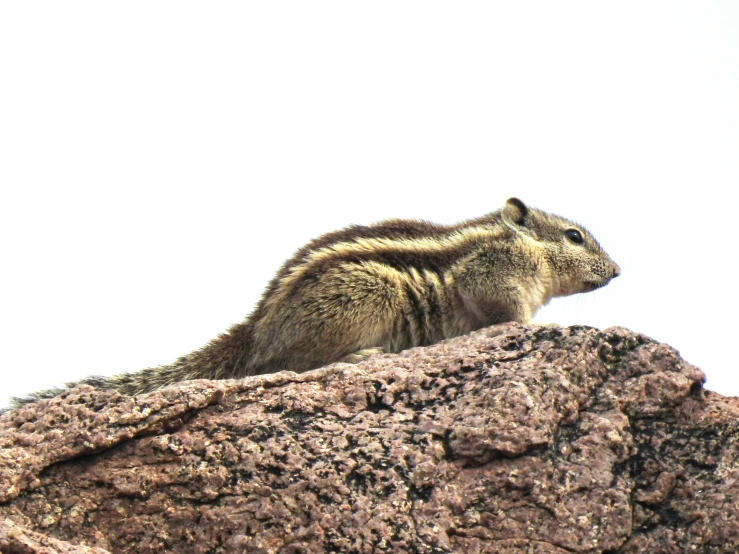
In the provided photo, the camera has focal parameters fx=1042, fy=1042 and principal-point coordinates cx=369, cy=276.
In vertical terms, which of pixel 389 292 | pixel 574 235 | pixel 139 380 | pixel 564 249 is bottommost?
pixel 139 380

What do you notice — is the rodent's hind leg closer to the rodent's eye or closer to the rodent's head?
the rodent's head

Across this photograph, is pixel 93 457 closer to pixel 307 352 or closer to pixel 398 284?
pixel 307 352

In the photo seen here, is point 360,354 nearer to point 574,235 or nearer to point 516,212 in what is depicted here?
point 516,212

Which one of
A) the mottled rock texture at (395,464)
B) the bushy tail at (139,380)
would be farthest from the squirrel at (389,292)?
the mottled rock texture at (395,464)

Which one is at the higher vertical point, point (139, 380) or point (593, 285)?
point (593, 285)

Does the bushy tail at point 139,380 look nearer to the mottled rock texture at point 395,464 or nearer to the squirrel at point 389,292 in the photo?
the squirrel at point 389,292

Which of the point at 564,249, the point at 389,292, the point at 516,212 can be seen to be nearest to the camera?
the point at 389,292

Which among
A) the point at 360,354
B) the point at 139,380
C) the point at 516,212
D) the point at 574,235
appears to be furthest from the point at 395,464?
the point at 574,235

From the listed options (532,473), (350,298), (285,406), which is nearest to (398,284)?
(350,298)

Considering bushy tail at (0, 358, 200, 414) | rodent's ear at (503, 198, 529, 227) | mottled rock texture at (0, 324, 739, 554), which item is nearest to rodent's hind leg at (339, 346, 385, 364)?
bushy tail at (0, 358, 200, 414)
